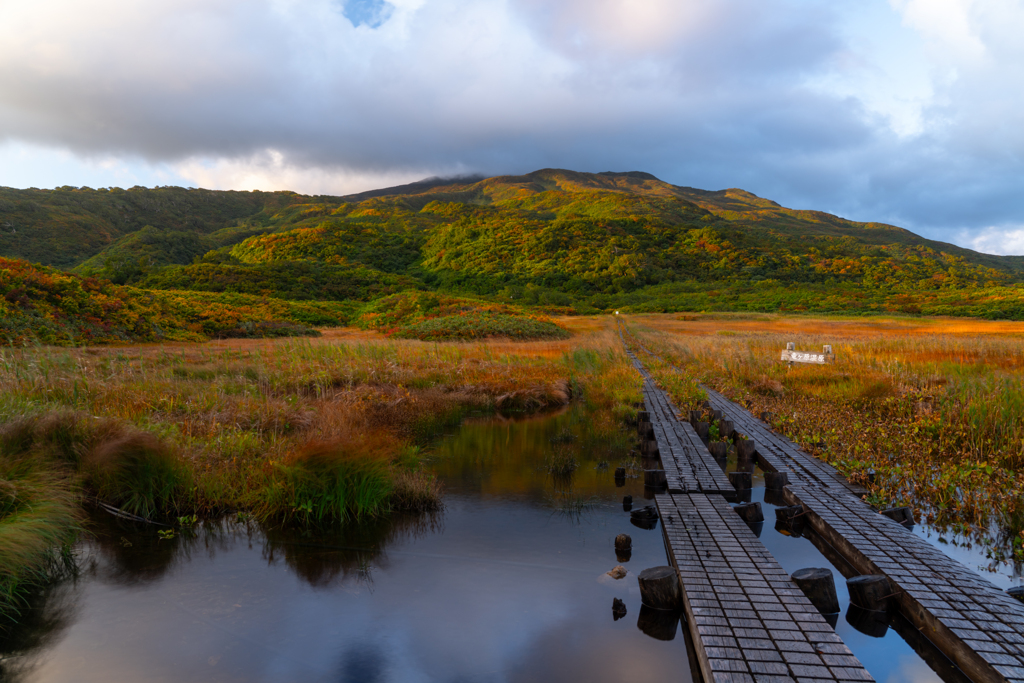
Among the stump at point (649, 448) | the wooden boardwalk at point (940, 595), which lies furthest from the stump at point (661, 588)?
the stump at point (649, 448)

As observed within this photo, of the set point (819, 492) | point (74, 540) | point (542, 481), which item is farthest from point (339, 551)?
point (819, 492)

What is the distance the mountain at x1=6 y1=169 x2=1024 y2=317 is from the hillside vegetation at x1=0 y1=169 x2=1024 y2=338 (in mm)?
333

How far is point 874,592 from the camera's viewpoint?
4.40 metres

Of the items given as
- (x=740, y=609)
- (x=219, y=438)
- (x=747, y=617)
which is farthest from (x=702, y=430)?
(x=219, y=438)

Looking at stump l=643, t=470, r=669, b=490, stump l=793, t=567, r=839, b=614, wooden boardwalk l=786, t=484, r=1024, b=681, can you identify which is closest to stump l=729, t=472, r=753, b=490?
stump l=643, t=470, r=669, b=490

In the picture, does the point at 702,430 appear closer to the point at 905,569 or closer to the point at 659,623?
the point at 905,569

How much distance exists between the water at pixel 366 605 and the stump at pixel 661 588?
7.0 inches

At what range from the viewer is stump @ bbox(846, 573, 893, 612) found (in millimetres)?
4402

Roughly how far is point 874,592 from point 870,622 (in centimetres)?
26

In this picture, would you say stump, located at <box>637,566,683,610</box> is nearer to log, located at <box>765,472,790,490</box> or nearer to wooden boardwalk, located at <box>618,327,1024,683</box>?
wooden boardwalk, located at <box>618,327,1024,683</box>

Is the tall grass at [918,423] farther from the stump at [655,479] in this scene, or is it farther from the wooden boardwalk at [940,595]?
the stump at [655,479]

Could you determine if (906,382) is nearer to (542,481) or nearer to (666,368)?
(666,368)

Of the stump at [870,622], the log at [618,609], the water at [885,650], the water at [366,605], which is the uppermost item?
the stump at [870,622]

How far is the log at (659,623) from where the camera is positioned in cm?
446
